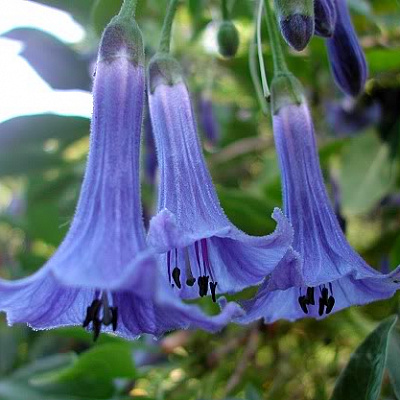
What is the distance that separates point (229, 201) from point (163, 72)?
48 cm

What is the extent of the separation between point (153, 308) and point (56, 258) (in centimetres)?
18

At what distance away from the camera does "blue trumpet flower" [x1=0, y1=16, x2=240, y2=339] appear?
80cm

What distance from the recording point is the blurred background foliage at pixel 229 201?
151 cm

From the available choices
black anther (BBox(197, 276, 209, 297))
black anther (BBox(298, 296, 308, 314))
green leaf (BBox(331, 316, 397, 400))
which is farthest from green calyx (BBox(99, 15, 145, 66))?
green leaf (BBox(331, 316, 397, 400))

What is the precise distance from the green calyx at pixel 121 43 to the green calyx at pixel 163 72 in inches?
2.9

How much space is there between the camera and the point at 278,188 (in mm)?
1816

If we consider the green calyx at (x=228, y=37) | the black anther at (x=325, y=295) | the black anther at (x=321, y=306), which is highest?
the green calyx at (x=228, y=37)

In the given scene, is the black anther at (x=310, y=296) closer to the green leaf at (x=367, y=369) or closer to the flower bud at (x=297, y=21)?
the green leaf at (x=367, y=369)

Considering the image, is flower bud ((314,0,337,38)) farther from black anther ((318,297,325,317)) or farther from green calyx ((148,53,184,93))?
black anther ((318,297,325,317))

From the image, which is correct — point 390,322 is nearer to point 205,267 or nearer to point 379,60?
point 205,267

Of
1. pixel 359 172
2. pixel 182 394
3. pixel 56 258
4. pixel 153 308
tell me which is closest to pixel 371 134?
pixel 359 172

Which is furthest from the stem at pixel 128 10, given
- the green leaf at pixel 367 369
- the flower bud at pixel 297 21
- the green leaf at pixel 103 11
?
the green leaf at pixel 367 369

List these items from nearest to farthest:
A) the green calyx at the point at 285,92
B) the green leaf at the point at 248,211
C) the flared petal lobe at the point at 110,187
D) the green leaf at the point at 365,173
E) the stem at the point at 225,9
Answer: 1. the flared petal lobe at the point at 110,187
2. the green calyx at the point at 285,92
3. the stem at the point at 225,9
4. the green leaf at the point at 248,211
5. the green leaf at the point at 365,173

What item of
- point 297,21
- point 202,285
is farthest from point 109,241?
point 297,21
